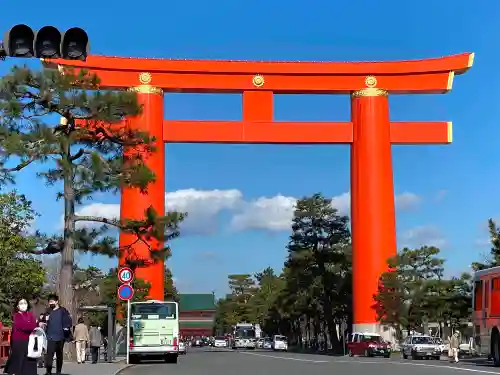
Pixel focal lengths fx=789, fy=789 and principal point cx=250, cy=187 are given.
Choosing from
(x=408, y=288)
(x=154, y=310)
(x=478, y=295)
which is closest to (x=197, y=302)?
(x=408, y=288)

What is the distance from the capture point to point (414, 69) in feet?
124

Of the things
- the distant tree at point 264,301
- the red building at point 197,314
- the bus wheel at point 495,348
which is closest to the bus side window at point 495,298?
the bus wheel at point 495,348

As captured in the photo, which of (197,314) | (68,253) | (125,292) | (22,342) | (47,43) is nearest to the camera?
(47,43)

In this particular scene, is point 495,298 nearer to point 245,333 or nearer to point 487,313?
point 487,313

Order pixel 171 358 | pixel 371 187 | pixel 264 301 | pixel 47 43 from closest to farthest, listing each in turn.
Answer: pixel 47 43, pixel 171 358, pixel 371 187, pixel 264 301

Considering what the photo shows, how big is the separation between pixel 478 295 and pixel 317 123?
13.4 meters

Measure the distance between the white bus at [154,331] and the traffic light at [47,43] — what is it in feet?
63.4

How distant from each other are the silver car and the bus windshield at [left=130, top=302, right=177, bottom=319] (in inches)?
529

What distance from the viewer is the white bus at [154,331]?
90.6 feet

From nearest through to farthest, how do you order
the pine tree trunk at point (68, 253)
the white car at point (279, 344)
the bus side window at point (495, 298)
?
the pine tree trunk at point (68, 253) → the bus side window at point (495, 298) → the white car at point (279, 344)

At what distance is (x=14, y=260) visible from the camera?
89.4 ft

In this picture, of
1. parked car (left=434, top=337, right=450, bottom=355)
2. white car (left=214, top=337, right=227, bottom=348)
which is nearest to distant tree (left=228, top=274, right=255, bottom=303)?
white car (left=214, top=337, right=227, bottom=348)

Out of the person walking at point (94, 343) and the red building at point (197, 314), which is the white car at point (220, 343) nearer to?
the red building at point (197, 314)

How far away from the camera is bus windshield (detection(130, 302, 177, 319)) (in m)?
28.5
